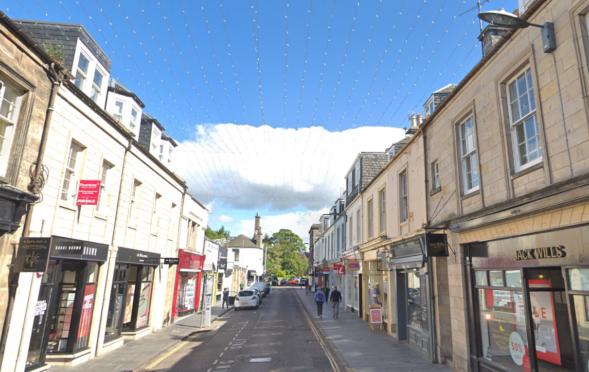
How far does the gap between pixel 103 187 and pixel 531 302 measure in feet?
40.6

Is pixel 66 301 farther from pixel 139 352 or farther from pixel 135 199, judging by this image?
pixel 135 199

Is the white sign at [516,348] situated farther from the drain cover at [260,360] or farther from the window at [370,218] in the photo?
the window at [370,218]

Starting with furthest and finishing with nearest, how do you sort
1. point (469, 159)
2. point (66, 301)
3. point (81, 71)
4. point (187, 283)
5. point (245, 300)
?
1. point (245, 300)
2. point (187, 283)
3. point (81, 71)
4. point (66, 301)
5. point (469, 159)

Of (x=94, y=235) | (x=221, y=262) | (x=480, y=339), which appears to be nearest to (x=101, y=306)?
(x=94, y=235)

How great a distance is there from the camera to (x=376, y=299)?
17312 millimetres

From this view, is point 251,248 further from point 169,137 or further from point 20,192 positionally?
point 20,192

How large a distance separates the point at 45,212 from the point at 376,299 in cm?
1420

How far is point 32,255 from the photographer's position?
7.79 metres

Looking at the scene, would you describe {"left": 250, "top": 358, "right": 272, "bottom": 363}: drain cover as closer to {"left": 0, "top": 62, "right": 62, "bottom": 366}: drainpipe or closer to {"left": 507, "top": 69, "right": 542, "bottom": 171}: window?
{"left": 0, "top": 62, "right": 62, "bottom": 366}: drainpipe

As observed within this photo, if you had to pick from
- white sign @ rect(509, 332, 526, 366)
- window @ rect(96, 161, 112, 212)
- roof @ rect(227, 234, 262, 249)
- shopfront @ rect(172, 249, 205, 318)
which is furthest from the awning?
roof @ rect(227, 234, 262, 249)

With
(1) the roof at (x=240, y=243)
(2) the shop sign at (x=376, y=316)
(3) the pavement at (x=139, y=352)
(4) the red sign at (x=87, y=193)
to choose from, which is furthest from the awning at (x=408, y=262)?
(1) the roof at (x=240, y=243)

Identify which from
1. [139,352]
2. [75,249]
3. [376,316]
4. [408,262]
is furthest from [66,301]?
[376,316]

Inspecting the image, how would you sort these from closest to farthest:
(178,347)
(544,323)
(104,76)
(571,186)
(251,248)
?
1. (571,186)
2. (544,323)
3. (104,76)
4. (178,347)
5. (251,248)

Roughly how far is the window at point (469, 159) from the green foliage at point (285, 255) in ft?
249
